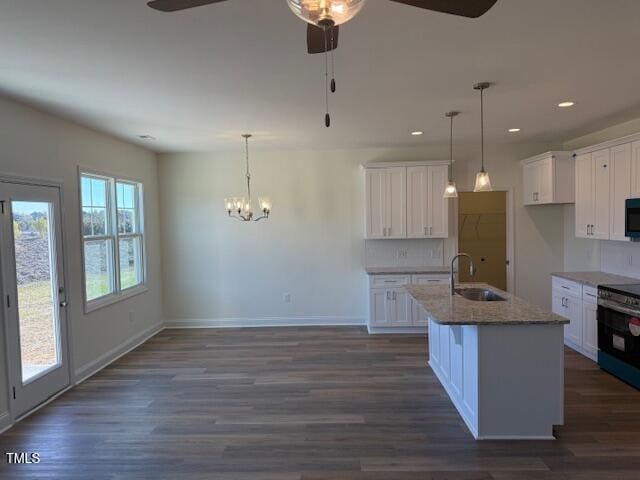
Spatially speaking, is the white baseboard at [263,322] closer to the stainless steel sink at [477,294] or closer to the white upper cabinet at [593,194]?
the stainless steel sink at [477,294]

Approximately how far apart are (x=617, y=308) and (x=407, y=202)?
275cm

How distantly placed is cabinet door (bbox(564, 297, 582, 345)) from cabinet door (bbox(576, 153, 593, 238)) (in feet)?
2.81

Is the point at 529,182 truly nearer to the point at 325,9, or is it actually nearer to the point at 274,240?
the point at 274,240

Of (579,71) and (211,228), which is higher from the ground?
(579,71)

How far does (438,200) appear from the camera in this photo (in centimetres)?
553

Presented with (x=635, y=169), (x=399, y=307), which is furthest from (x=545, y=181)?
(x=399, y=307)

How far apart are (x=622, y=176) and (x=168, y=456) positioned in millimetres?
4954

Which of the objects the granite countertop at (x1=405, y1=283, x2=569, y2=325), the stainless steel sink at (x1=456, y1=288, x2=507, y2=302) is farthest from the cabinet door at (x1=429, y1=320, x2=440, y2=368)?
the granite countertop at (x1=405, y1=283, x2=569, y2=325)

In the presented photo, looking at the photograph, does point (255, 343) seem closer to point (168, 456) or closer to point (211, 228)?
point (211, 228)

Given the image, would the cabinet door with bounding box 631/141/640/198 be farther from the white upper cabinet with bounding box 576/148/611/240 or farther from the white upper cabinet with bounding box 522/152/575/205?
the white upper cabinet with bounding box 522/152/575/205

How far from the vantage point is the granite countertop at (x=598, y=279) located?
410 cm

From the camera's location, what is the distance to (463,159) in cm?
578

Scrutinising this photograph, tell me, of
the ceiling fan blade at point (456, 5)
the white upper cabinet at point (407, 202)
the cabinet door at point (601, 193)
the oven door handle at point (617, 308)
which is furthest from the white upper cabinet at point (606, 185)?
the ceiling fan blade at point (456, 5)

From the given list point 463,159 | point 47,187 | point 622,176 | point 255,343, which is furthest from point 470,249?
point 47,187
